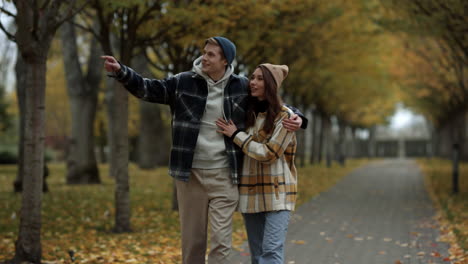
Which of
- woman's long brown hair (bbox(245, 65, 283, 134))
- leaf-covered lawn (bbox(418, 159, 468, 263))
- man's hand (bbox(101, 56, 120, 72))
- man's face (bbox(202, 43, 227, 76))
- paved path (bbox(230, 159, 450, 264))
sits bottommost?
→ paved path (bbox(230, 159, 450, 264))

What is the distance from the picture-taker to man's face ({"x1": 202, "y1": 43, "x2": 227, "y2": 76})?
375 cm

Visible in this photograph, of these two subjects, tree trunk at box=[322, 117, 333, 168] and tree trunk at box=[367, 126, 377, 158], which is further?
tree trunk at box=[367, 126, 377, 158]

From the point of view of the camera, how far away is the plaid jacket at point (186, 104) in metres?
3.73

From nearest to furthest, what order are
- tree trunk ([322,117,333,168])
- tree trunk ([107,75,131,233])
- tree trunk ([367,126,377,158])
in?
tree trunk ([107,75,131,233])
tree trunk ([322,117,333,168])
tree trunk ([367,126,377,158])

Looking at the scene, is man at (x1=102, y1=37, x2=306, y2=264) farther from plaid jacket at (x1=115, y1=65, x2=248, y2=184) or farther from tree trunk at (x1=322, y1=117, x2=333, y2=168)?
tree trunk at (x1=322, y1=117, x2=333, y2=168)

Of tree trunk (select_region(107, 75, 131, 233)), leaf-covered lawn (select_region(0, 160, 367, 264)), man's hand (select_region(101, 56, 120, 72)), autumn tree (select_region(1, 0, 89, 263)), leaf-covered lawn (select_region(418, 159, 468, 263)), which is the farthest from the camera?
tree trunk (select_region(107, 75, 131, 233))

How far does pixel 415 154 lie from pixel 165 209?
52117 mm

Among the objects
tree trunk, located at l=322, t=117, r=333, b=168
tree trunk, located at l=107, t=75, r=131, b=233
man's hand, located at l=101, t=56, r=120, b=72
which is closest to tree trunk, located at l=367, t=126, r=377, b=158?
tree trunk, located at l=322, t=117, r=333, b=168

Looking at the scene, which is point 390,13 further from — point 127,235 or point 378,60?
point 127,235

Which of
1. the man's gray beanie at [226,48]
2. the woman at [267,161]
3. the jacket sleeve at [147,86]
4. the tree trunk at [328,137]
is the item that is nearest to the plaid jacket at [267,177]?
the woman at [267,161]

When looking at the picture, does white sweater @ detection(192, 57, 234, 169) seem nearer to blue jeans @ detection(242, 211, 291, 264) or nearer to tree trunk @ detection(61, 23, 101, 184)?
blue jeans @ detection(242, 211, 291, 264)

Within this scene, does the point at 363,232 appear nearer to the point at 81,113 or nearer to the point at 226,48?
the point at 226,48

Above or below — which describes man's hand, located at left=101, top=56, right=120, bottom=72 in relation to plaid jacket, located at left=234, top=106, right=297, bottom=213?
above

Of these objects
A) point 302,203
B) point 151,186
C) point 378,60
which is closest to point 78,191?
point 151,186
